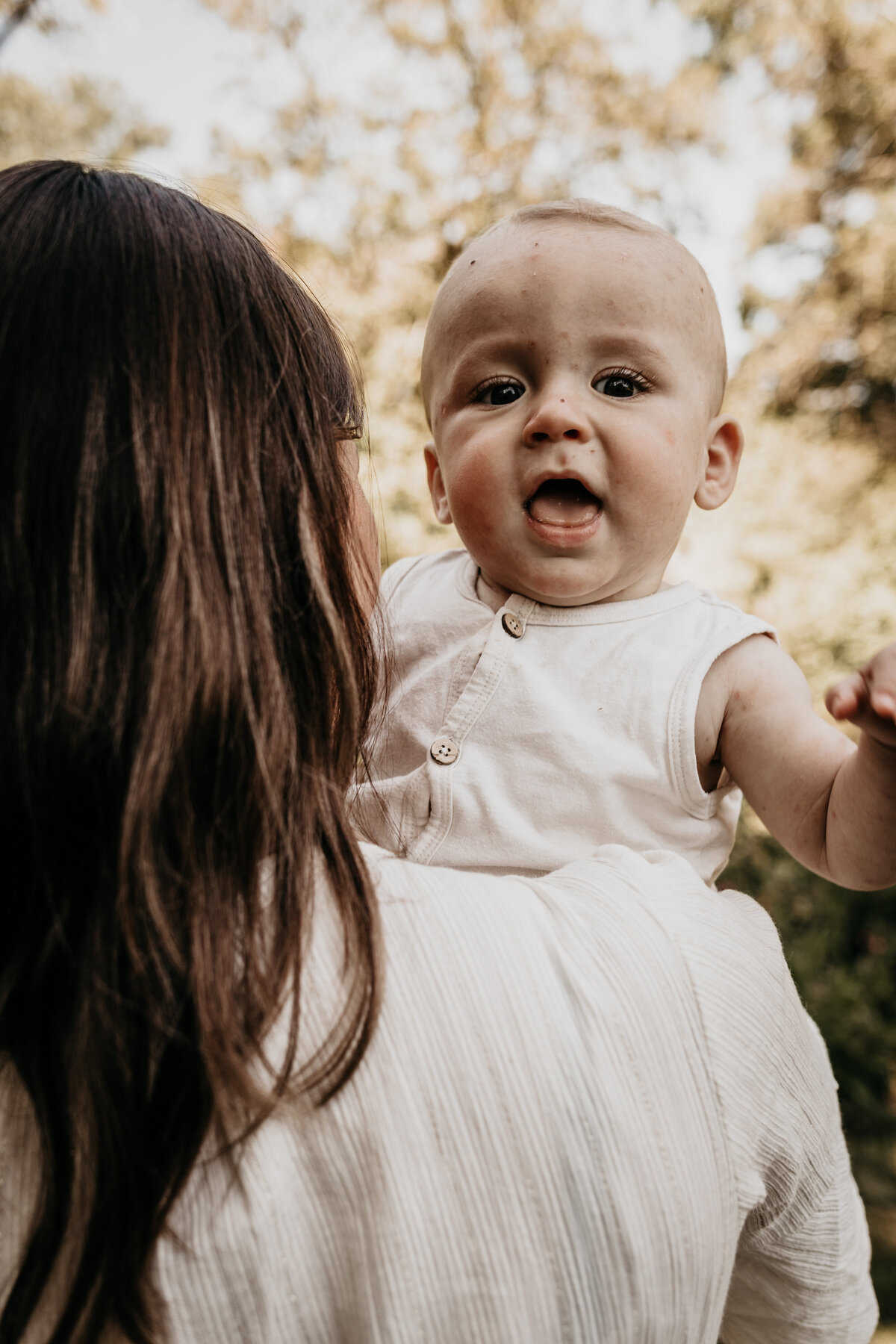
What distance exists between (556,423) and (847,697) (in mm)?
575

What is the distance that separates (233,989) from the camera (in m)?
0.86

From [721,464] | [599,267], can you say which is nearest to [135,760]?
[599,267]

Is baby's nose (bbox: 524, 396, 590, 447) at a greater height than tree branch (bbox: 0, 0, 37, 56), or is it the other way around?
tree branch (bbox: 0, 0, 37, 56)

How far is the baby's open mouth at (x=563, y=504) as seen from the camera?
53.7 inches

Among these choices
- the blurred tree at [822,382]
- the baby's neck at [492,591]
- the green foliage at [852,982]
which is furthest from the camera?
the blurred tree at [822,382]

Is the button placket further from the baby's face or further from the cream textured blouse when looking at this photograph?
the cream textured blouse

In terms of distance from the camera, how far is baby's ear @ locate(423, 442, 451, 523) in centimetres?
165

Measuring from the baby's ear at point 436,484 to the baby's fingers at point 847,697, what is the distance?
32.8 inches

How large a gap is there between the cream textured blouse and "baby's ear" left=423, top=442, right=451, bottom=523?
88 cm

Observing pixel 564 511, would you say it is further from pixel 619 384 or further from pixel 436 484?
pixel 436 484

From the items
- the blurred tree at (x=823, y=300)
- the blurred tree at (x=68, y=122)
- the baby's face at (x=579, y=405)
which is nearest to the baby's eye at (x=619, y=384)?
the baby's face at (x=579, y=405)

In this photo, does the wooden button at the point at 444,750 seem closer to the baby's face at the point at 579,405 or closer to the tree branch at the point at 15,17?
the baby's face at the point at 579,405

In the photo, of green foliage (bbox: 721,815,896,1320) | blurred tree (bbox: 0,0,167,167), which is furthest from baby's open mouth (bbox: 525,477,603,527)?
blurred tree (bbox: 0,0,167,167)

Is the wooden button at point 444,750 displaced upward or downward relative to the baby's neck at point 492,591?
downward
